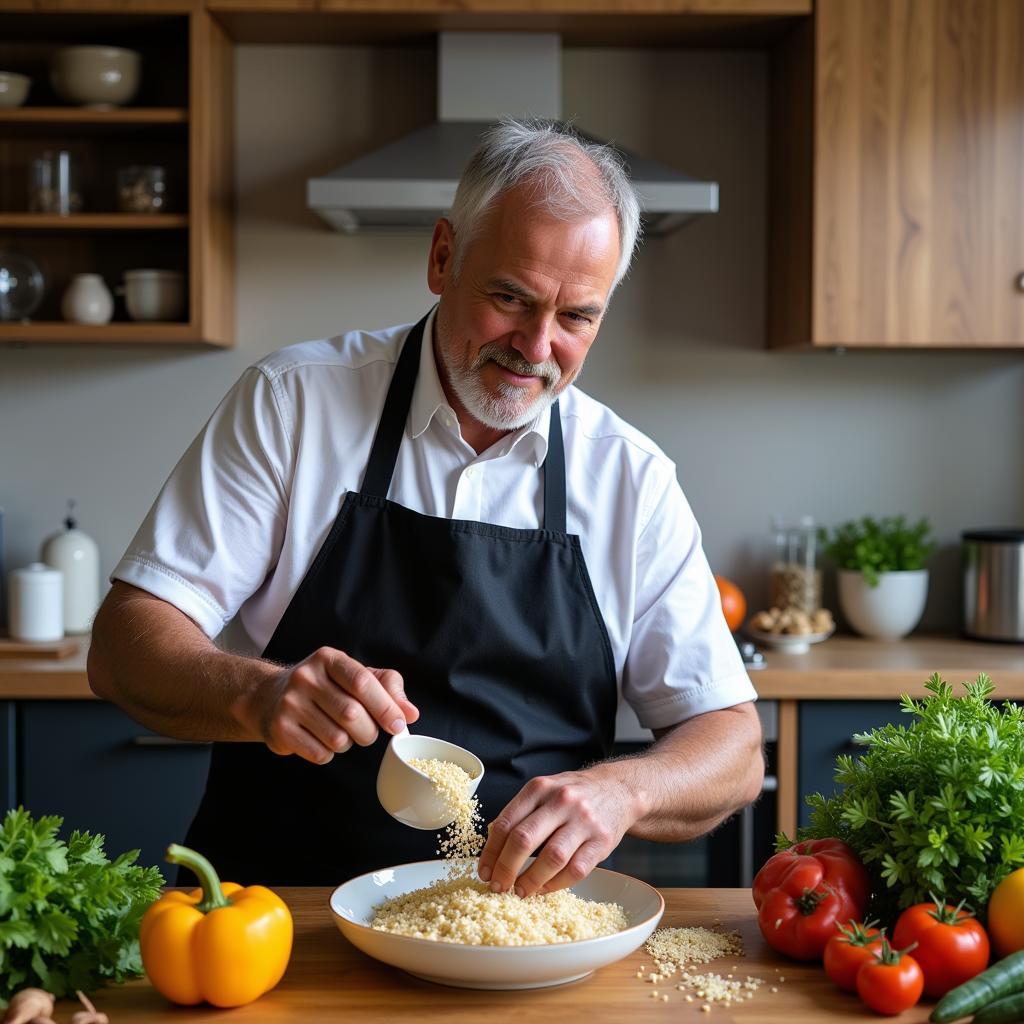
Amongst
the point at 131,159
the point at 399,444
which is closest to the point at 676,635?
the point at 399,444

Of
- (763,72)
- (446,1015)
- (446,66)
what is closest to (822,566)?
(763,72)

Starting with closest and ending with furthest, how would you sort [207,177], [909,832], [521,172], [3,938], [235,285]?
[3,938] < [909,832] < [521,172] < [207,177] < [235,285]

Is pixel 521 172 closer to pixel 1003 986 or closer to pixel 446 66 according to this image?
pixel 1003 986

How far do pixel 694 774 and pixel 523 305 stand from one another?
0.64 metres

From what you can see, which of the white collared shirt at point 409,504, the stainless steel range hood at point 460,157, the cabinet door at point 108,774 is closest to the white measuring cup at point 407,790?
the white collared shirt at point 409,504

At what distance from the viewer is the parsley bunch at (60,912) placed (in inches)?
45.0

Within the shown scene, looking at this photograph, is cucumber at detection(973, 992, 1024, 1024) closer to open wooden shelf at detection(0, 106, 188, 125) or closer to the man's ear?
the man's ear

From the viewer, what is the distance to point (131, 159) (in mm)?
3205

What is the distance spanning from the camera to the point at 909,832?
1263 mm

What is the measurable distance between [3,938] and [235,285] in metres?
2.36

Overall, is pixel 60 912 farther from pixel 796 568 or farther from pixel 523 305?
pixel 796 568

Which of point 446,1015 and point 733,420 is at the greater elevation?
point 733,420

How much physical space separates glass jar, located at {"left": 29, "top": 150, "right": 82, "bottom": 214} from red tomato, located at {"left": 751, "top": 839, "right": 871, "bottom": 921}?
2366mm

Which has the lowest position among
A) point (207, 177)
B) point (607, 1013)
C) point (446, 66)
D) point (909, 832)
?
point (607, 1013)
